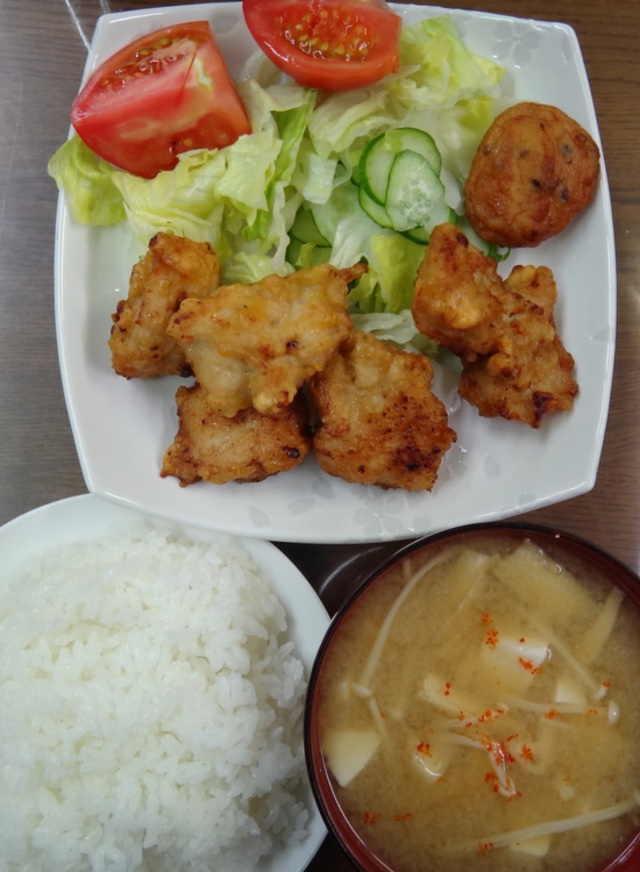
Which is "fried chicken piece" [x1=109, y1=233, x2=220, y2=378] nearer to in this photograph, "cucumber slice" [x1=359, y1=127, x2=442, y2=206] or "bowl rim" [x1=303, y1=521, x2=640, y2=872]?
"cucumber slice" [x1=359, y1=127, x2=442, y2=206]

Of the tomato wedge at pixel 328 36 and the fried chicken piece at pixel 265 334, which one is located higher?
the tomato wedge at pixel 328 36

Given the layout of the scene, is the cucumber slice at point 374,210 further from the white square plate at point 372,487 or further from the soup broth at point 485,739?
the soup broth at point 485,739

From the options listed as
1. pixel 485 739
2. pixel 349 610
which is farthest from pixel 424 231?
pixel 485 739

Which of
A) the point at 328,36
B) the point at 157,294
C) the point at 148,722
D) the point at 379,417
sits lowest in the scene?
the point at 148,722

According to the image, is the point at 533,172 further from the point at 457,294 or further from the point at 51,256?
the point at 51,256

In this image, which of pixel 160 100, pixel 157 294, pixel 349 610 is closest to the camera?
pixel 349 610

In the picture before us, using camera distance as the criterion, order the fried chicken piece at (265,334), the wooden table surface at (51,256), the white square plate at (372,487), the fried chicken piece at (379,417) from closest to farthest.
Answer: the fried chicken piece at (265,334) → the fried chicken piece at (379,417) → the white square plate at (372,487) → the wooden table surface at (51,256)

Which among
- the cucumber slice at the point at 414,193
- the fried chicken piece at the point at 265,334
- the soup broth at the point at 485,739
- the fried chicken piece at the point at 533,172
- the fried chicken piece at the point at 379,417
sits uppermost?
the fried chicken piece at the point at 533,172

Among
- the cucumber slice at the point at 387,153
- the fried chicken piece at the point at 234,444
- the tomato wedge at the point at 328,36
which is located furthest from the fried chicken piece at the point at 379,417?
the tomato wedge at the point at 328,36
